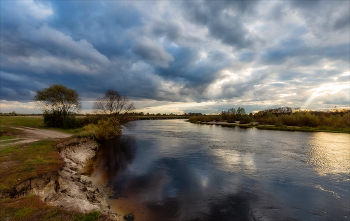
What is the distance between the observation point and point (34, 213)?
534cm

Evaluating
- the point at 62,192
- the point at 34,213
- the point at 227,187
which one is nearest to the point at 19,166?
the point at 62,192

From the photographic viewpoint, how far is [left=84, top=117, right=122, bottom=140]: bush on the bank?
91.1ft

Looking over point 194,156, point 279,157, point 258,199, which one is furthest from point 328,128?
point 258,199

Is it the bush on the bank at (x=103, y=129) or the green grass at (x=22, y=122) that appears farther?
the green grass at (x=22, y=122)

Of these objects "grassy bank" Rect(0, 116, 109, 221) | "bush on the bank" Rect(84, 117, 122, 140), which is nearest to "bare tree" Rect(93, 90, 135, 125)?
"bush on the bank" Rect(84, 117, 122, 140)

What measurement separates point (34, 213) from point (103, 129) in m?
26.9

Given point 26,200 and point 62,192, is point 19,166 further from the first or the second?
point 26,200

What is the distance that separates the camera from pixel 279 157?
19219 mm

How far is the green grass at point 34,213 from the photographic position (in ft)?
16.7

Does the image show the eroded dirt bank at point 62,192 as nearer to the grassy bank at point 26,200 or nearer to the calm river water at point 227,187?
the grassy bank at point 26,200

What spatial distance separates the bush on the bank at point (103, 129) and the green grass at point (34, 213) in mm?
20799

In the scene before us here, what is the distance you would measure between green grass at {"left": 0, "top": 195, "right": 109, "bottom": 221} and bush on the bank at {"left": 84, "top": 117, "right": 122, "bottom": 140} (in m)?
20.8

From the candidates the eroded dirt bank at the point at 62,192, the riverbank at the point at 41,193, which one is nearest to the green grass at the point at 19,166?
the riverbank at the point at 41,193

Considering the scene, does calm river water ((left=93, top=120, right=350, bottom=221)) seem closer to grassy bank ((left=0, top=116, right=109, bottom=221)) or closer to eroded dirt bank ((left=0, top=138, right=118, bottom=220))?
eroded dirt bank ((left=0, top=138, right=118, bottom=220))
